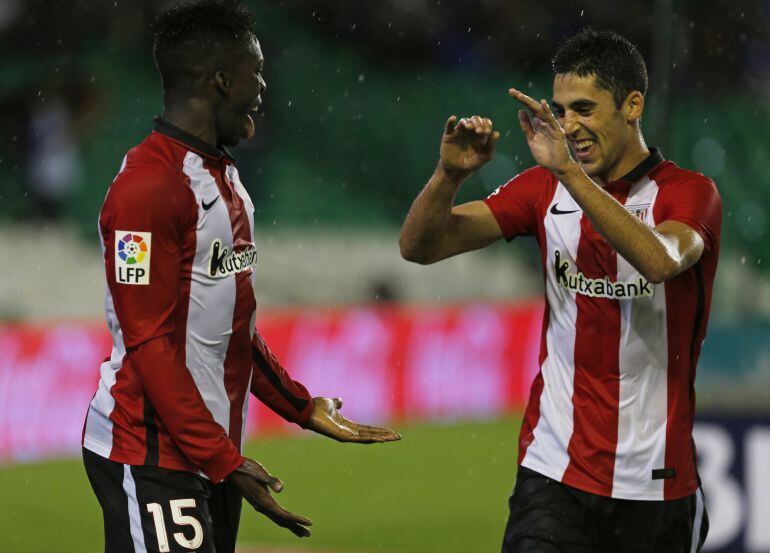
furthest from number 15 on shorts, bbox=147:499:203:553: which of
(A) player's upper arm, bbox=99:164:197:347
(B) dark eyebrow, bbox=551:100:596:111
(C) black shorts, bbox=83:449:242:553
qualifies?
(B) dark eyebrow, bbox=551:100:596:111

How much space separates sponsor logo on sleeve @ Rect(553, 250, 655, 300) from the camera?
3.60 metres

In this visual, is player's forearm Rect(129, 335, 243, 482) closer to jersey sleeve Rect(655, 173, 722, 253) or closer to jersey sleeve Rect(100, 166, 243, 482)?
jersey sleeve Rect(100, 166, 243, 482)

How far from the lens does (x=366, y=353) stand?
10.3 m

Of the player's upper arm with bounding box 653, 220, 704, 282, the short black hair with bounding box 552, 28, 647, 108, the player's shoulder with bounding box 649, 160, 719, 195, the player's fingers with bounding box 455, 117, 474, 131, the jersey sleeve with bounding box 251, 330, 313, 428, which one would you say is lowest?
the jersey sleeve with bounding box 251, 330, 313, 428

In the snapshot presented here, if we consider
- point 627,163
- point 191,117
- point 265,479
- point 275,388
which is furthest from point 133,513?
point 627,163

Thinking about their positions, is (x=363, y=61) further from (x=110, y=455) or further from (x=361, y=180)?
(x=110, y=455)

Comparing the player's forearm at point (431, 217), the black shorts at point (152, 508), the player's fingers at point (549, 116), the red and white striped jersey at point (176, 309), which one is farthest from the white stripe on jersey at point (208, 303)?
the player's fingers at point (549, 116)

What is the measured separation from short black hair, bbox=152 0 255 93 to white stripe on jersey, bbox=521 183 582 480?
107 centimetres

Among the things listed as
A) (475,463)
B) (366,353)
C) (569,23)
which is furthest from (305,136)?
(475,463)

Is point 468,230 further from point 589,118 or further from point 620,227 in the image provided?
point 620,227

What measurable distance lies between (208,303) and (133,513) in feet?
1.73

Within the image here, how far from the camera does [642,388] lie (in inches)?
142

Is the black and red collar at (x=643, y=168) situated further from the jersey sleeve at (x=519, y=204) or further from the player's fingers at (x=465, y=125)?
the player's fingers at (x=465, y=125)

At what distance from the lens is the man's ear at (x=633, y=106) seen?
145 inches
